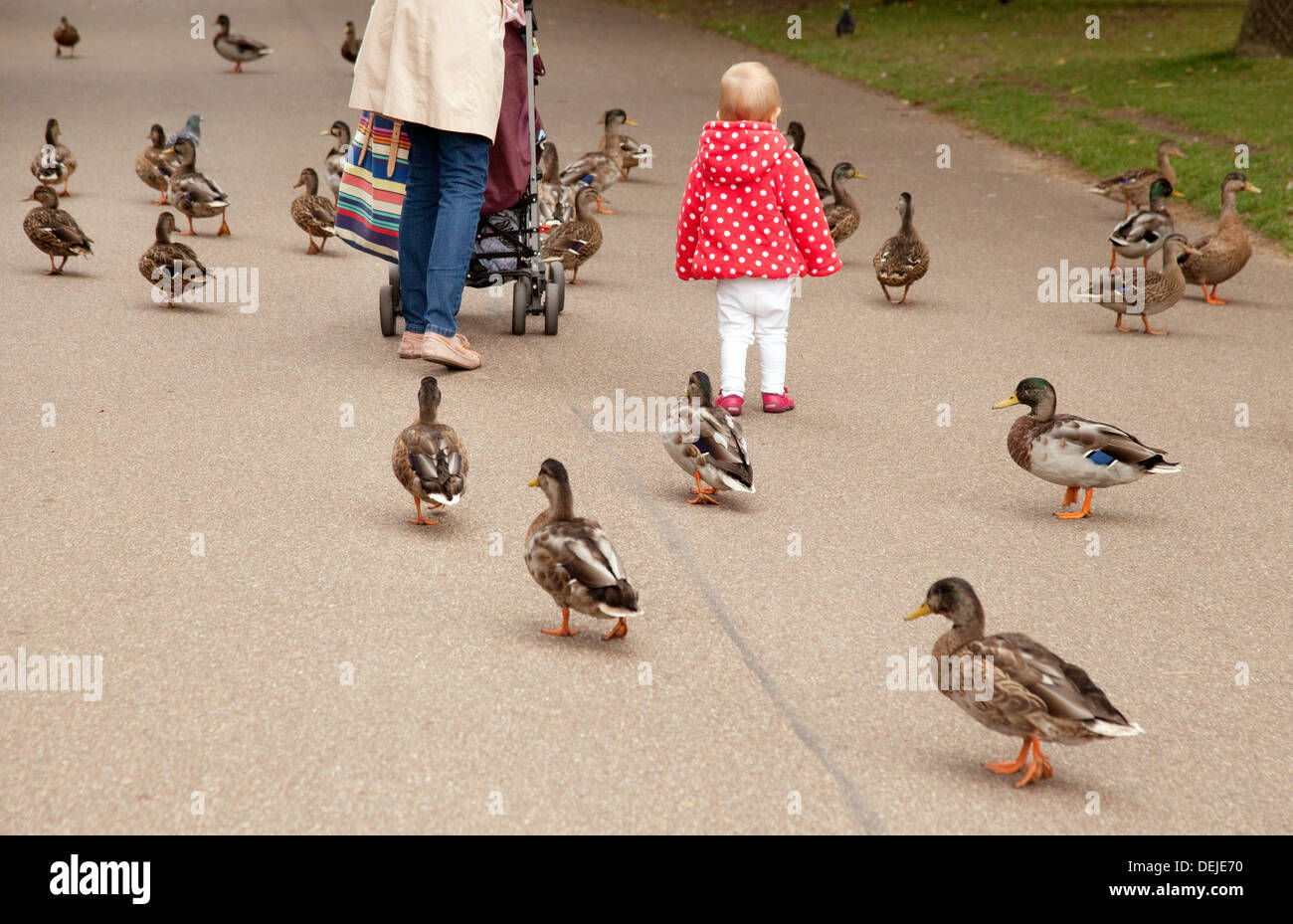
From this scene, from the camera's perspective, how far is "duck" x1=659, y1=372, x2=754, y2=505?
608 centimetres

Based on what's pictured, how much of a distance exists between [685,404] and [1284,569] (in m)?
2.74

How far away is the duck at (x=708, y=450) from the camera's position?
6082mm

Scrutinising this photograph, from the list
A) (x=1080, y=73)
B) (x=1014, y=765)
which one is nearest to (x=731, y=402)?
(x=1014, y=765)

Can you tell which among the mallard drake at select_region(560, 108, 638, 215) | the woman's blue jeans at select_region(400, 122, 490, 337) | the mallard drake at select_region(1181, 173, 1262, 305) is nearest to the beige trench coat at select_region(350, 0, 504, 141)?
the woman's blue jeans at select_region(400, 122, 490, 337)

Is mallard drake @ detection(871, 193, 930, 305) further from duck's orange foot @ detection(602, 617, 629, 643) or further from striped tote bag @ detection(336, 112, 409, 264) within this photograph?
duck's orange foot @ detection(602, 617, 629, 643)

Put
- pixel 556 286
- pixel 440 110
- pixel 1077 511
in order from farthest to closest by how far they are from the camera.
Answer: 1. pixel 556 286
2. pixel 440 110
3. pixel 1077 511

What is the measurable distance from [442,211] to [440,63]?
80 cm

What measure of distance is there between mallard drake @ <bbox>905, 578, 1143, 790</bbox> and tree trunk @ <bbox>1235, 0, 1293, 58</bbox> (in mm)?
20414

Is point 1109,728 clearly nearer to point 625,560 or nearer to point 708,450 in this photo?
point 625,560

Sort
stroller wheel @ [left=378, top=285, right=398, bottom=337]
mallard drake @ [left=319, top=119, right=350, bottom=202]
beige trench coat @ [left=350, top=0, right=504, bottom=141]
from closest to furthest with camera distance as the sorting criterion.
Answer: beige trench coat @ [left=350, top=0, right=504, bottom=141], stroller wheel @ [left=378, top=285, right=398, bottom=337], mallard drake @ [left=319, top=119, right=350, bottom=202]

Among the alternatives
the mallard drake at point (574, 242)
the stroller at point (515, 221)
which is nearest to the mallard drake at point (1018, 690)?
the stroller at point (515, 221)

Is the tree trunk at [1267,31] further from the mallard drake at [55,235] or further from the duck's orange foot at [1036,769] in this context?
the duck's orange foot at [1036,769]

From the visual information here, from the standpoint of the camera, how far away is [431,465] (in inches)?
225
